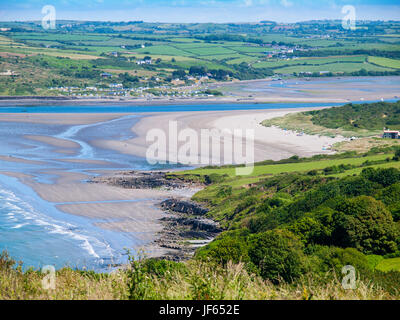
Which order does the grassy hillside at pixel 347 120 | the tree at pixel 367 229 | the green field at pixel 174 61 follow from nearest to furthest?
1. the tree at pixel 367 229
2. the grassy hillside at pixel 347 120
3. the green field at pixel 174 61

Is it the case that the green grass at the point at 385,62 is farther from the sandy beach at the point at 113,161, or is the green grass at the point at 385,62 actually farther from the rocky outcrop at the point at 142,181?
the rocky outcrop at the point at 142,181

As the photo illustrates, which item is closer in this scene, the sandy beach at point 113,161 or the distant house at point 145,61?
the sandy beach at point 113,161

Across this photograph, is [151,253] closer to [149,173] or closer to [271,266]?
[271,266]

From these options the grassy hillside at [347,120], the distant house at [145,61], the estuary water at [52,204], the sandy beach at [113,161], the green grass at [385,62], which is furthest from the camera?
the green grass at [385,62]

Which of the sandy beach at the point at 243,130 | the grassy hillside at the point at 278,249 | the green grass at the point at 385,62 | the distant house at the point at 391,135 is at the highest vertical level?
the green grass at the point at 385,62

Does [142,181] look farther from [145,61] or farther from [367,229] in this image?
[145,61]

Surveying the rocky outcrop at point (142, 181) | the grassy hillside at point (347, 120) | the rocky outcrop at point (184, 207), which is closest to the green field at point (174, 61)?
the grassy hillside at point (347, 120)
